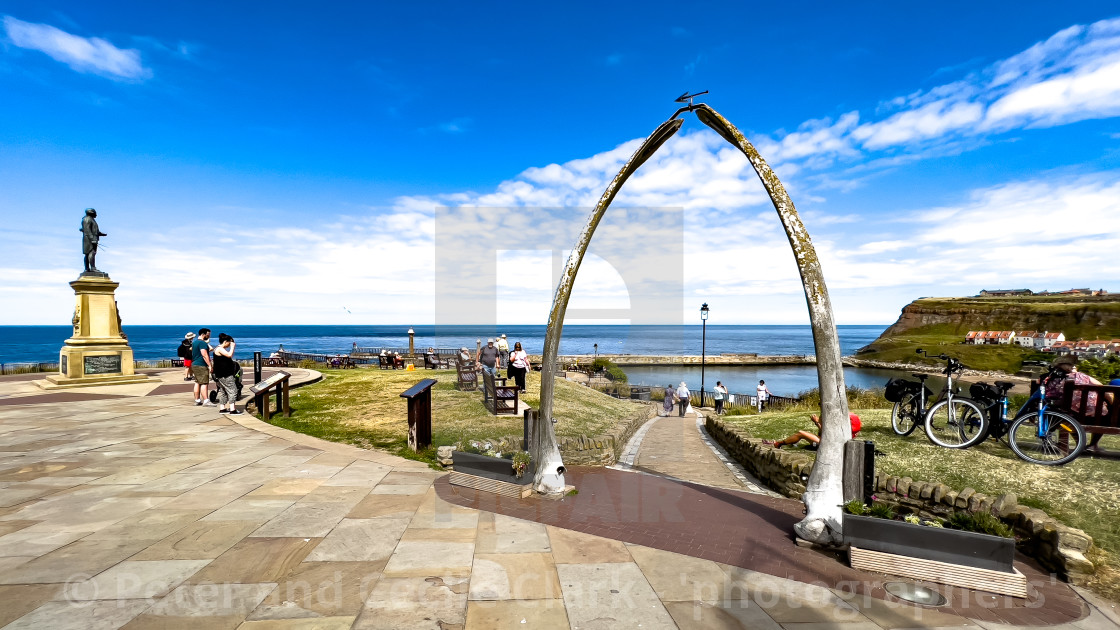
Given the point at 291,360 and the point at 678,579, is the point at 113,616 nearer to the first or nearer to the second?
the point at 678,579

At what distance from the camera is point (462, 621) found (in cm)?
371

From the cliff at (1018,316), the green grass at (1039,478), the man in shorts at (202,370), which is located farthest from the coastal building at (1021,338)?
the man in shorts at (202,370)

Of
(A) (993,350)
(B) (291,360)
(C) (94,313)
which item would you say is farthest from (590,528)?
(A) (993,350)

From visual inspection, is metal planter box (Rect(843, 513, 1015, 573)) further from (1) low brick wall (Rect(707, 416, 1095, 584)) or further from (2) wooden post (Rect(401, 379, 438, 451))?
(2) wooden post (Rect(401, 379, 438, 451))

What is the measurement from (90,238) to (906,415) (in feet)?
84.6

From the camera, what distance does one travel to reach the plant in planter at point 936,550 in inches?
167

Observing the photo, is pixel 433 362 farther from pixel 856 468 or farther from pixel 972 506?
pixel 972 506

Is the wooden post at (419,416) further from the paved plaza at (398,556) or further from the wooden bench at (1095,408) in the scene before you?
the wooden bench at (1095,408)

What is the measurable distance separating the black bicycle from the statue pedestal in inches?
955

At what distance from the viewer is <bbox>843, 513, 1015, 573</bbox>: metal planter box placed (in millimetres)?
4250

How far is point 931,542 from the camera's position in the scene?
4438mm

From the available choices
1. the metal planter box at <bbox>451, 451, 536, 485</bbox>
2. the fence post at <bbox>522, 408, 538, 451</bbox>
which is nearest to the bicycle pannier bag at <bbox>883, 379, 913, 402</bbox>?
the fence post at <bbox>522, 408, 538, 451</bbox>

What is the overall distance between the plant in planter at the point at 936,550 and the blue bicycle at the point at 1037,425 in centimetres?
357

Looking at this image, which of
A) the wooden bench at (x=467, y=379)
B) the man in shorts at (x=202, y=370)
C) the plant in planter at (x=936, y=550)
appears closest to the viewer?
the plant in planter at (x=936, y=550)
